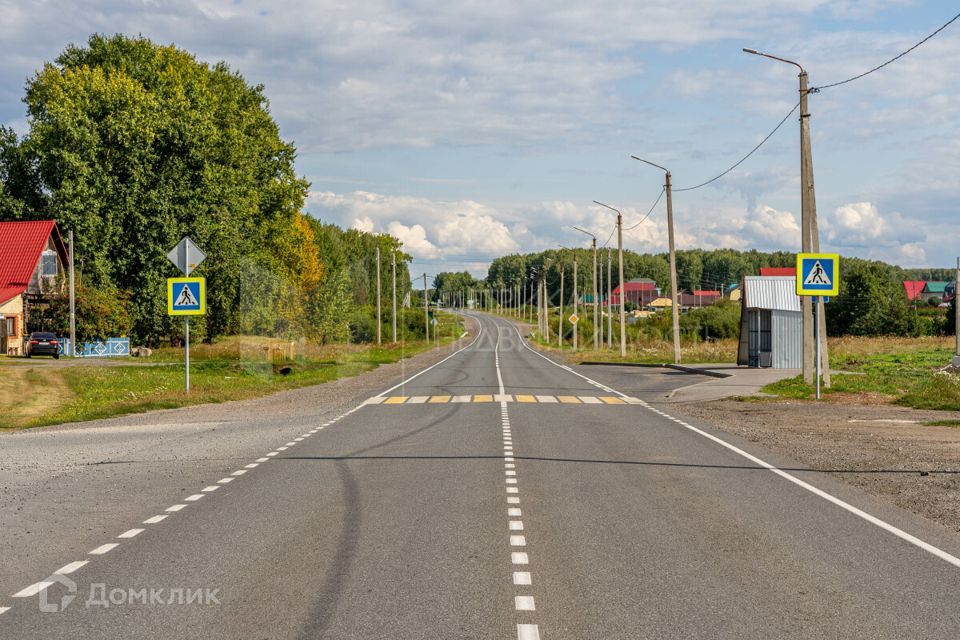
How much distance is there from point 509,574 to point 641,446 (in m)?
8.82

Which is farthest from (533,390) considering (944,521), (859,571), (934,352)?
(934,352)

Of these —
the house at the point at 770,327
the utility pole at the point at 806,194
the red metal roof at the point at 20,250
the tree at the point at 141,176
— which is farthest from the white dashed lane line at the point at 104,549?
the red metal roof at the point at 20,250

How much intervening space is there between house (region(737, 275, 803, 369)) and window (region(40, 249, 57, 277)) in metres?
41.9

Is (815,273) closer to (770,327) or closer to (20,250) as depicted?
(770,327)

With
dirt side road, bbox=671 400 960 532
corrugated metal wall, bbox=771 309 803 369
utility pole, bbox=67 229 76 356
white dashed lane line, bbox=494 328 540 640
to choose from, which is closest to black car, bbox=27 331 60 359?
utility pole, bbox=67 229 76 356

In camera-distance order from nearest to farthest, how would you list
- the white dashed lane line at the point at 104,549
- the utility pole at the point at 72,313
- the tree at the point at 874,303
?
the white dashed lane line at the point at 104,549 < the utility pole at the point at 72,313 < the tree at the point at 874,303

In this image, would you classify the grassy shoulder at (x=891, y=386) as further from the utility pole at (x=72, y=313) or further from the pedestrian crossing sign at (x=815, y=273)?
the utility pole at (x=72, y=313)

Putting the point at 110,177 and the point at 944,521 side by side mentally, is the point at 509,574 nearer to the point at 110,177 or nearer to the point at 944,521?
the point at 944,521

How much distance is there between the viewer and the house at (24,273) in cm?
5603

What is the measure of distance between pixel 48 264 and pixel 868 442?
2170 inches

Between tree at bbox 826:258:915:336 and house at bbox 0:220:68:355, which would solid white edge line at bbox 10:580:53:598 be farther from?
tree at bbox 826:258:915:336

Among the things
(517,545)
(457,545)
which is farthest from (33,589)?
(517,545)

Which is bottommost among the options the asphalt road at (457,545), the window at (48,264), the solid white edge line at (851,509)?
the solid white edge line at (851,509)

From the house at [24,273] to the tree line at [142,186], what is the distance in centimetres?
135
